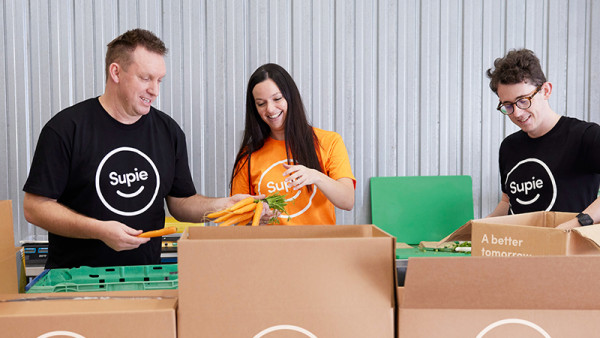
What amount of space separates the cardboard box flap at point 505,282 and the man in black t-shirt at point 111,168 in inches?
40.4

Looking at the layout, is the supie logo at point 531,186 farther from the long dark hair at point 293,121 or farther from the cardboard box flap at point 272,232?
the cardboard box flap at point 272,232

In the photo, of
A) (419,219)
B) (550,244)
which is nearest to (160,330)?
(550,244)

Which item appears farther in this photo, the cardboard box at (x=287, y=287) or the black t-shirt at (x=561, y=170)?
the black t-shirt at (x=561, y=170)

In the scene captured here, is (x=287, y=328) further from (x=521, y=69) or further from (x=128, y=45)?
(x=521, y=69)

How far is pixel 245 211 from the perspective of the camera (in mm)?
1680

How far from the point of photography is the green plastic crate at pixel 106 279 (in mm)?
1193

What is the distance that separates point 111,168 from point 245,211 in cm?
55

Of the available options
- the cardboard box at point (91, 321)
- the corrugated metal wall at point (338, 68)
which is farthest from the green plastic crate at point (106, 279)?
the corrugated metal wall at point (338, 68)

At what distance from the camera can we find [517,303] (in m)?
0.91

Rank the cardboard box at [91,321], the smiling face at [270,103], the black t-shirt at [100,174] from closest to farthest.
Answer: the cardboard box at [91,321]
the black t-shirt at [100,174]
the smiling face at [270,103]

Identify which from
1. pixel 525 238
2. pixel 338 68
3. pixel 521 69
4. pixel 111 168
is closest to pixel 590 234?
pixel 525 238

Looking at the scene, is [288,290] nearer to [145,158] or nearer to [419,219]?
[145,158]

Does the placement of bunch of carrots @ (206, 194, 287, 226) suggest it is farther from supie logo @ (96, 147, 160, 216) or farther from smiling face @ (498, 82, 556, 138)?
smiling face @ (498, 82, 556, 138)

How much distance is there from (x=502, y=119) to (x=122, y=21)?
2.60 meters
